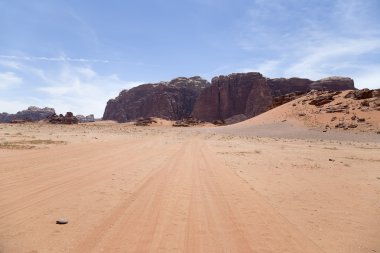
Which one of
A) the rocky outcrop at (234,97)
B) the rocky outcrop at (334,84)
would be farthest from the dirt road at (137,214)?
the rocky outcrop at (334,84)

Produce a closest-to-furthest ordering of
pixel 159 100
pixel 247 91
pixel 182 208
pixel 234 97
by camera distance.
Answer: pixel 182 208, pixel 247 91, pixel 234 97, pixel 159 100

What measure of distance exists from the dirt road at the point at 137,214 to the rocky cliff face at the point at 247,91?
112 m

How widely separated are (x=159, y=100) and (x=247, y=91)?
36.7m

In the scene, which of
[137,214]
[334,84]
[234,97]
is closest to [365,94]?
[137,214]

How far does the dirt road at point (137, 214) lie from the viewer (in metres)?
5.16

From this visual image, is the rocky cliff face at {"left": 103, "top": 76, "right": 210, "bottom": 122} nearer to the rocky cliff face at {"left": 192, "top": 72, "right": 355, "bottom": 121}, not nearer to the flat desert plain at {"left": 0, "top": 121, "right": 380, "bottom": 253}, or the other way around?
the rocky cliff face at {"left": 192, "top": 72, "right": 355, "bottom": 121}

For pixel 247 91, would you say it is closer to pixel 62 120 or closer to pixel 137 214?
pixel 62 120

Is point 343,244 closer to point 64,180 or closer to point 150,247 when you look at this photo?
point 150,247

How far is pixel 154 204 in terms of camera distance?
734 cm

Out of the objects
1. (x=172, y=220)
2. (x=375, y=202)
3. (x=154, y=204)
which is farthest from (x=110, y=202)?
(x=375, y=202)

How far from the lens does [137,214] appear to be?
6566mm

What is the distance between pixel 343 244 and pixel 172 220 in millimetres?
2849

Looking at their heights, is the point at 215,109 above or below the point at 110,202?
above

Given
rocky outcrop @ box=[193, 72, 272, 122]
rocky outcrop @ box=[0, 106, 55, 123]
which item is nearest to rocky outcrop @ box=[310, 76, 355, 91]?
rocky outcrop @ box=[193, 72, 272, 122]
